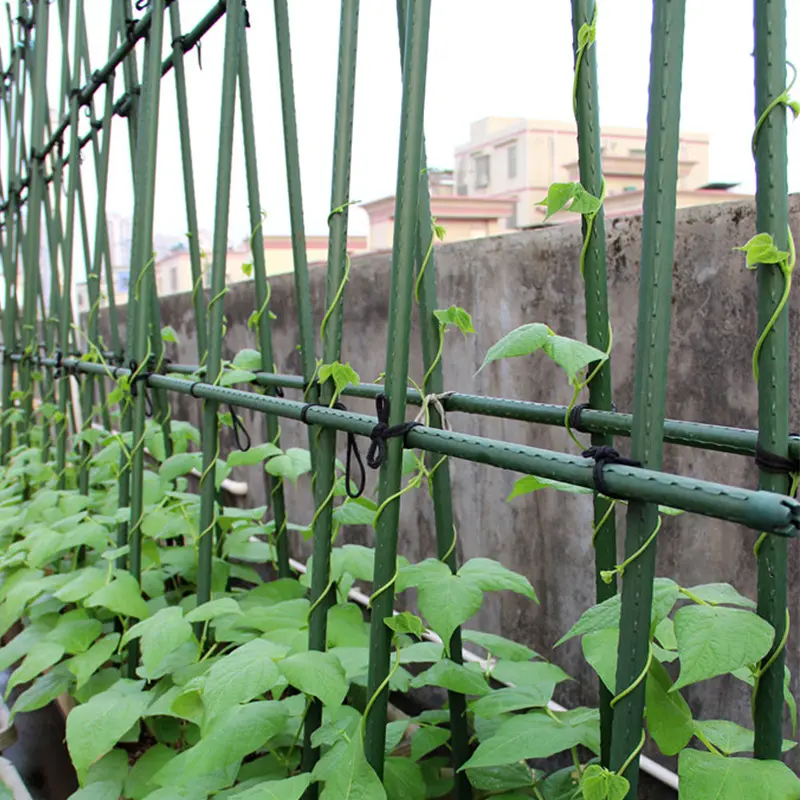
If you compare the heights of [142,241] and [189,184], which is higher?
[189,184]

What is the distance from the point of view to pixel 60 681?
183cm

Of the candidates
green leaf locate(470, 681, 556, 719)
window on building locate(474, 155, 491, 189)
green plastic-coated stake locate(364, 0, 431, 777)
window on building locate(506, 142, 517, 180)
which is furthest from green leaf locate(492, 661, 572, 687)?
window on building locate(474, 155, 491, 189)

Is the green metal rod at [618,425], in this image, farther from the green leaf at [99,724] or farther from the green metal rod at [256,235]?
the green leaf at [99,724]

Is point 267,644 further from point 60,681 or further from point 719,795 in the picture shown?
point 60,681

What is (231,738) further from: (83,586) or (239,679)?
(83,586)

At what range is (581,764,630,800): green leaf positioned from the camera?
0.84 meters

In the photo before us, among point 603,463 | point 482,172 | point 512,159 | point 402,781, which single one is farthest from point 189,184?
point 482,172

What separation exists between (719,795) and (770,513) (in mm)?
296

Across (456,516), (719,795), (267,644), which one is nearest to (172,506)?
(456,516)

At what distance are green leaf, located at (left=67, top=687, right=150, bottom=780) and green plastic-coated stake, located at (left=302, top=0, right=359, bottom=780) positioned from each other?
344 millimetres

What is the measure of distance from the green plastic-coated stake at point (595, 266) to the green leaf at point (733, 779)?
28 centimetres

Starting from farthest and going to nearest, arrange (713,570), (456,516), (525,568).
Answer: (456,516), (525,568), (713,570)

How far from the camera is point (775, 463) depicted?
2.59 ft

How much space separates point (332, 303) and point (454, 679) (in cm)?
61
